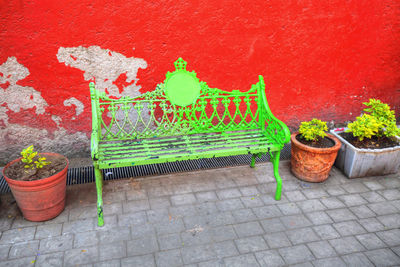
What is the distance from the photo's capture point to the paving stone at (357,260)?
9.73ft

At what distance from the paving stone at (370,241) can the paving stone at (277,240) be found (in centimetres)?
76

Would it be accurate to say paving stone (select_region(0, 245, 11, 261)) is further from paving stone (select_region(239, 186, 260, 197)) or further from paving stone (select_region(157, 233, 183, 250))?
paving stone (select_region(239, 186, 260, 197))

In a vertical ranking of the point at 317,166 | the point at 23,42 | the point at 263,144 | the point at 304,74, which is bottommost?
the point at 317,166

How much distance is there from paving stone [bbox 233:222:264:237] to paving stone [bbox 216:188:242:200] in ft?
1.70

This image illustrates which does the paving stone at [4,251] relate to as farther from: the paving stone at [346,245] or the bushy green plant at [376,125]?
the bushy green plant at [376,125]

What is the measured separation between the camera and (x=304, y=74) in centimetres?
491

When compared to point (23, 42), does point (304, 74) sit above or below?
below

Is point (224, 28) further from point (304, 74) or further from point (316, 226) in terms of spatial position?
point (316, 226)

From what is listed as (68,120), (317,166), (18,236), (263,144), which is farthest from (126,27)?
(317,166)

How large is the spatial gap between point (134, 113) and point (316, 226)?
2.78 m

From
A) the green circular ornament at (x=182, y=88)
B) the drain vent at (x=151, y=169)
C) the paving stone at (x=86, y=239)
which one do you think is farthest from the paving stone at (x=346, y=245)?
the paving stone at (x=86, y=239)

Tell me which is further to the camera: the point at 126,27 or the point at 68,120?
the point at 68,120

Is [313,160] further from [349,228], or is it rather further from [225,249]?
[225,249]

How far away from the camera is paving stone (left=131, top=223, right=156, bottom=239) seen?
10.7 feet
